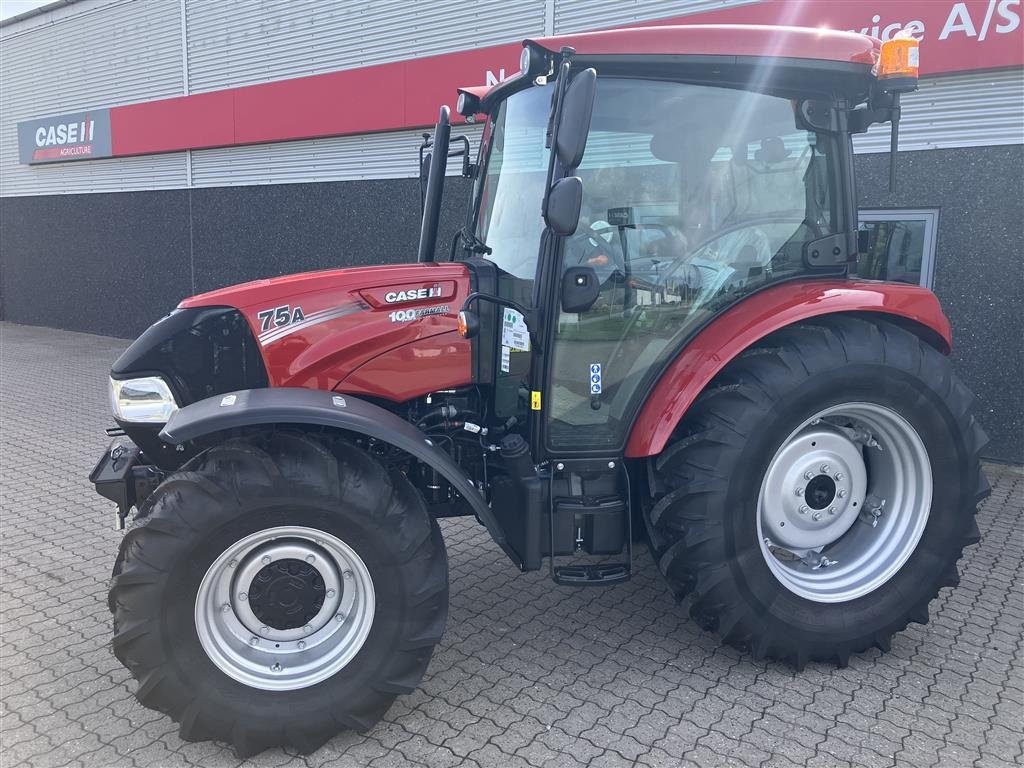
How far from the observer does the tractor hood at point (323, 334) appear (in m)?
2.94

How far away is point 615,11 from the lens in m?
7.12

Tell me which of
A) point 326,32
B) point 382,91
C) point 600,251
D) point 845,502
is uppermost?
point 326,32

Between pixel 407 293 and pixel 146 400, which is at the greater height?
pixel 407 293

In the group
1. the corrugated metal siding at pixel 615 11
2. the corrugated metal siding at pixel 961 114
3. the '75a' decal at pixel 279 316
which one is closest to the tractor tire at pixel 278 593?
the '75a' decal at pixel 279 316

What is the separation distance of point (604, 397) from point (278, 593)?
1423mm

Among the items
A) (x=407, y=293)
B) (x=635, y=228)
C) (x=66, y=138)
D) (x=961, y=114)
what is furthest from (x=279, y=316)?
(x=66, y=138)

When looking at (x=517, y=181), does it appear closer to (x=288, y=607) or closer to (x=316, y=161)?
(x=288, y=607)

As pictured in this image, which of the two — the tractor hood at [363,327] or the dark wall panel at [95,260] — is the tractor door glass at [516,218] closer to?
the tractor hood at [363,327]

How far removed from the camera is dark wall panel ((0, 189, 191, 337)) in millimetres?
11750

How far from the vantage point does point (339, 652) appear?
2.71 metres

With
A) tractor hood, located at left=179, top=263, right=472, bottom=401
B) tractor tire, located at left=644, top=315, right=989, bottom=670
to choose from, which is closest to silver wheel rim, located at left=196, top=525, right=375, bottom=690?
tractor hood, located at left=179, top=263, right=472, bottom=401

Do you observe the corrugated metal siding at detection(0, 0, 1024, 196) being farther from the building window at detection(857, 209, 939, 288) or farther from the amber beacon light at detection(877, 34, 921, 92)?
the amber beacon light at detection(877, 34, 921, 92)

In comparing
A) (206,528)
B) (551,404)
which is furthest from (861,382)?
(206,528)

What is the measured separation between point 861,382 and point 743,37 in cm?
138
